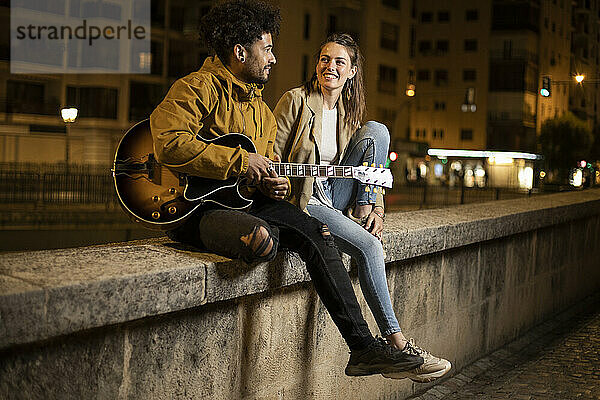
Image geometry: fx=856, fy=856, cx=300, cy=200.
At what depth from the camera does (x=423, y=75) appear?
88.9m

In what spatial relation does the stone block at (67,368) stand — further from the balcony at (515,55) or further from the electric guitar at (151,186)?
the balcony at (515,55)

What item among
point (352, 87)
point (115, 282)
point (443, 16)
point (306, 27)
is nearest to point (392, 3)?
point (306, 27)

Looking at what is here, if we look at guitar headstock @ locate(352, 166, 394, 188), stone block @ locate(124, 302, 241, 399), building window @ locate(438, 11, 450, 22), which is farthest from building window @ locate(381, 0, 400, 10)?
stone block @ locate(124, 302, 241, 399)

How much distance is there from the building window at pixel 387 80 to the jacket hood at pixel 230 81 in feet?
192

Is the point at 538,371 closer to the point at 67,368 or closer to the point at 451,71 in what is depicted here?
the point at 67,368

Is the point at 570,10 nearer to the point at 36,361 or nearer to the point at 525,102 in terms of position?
→ the point at 525,102

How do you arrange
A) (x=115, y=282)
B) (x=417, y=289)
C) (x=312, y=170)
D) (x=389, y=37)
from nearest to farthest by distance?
(x=115, y=282), (x=312, y=170), (x=417, y=289), (x=389, y=37)

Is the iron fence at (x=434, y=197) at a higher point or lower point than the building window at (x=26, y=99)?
lower

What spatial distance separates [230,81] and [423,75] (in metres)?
87.1

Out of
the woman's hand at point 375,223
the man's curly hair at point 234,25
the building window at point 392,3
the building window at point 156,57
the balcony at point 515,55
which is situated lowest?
the woman's hand at point 375,223

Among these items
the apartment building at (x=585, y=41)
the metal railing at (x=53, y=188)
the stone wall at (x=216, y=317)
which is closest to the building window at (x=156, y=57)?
the metal railing at (x=53, y=188)

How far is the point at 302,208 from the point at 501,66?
82.8 m

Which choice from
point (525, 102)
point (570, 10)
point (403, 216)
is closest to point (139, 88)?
point (525, 102)

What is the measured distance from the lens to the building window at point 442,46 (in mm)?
87500
